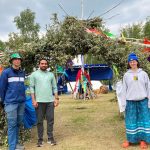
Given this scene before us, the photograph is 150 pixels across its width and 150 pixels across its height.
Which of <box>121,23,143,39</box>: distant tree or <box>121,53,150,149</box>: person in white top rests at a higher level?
<box>121,23,143,39</box>: distant tree

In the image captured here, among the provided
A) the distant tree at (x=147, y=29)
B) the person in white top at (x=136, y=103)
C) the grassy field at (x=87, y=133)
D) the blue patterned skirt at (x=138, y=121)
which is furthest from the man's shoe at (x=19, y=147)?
the distant tree at (x=147, y=29)

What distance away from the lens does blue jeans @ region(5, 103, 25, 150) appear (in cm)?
662

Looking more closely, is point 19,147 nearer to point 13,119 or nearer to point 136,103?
point 13,119

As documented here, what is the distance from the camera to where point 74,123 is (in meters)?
9.82

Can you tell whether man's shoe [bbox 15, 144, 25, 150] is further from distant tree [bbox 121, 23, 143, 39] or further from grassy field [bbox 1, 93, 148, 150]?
distant tree [bbox 121, 23, 143, 39]

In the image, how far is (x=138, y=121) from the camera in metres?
6.93

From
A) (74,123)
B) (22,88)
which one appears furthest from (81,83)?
(22,88)

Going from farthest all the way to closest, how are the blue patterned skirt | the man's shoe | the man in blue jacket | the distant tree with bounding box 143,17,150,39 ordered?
the distant tree with bounding box 143,17,150,39 → the man's shoe → the blue patterned skirt → the man in blue jacket

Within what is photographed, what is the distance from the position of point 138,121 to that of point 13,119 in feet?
7.59

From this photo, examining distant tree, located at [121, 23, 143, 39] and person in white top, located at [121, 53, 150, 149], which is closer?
person in white top, located at [121, 53, 150, 149]

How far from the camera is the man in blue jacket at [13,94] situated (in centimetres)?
661

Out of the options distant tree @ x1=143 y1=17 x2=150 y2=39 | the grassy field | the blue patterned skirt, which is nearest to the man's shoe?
the grassy field

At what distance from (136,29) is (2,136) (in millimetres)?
25000

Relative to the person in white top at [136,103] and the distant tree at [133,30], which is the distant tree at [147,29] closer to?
the distant tree at [133,30]
